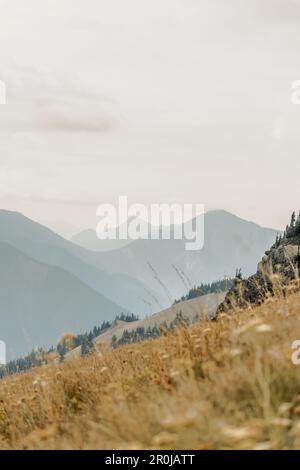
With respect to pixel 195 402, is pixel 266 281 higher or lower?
higher

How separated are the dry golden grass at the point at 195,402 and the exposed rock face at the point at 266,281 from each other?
50 cm

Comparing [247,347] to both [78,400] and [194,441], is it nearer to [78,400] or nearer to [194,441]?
[194,441]

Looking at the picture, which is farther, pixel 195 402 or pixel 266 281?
pixel 266 281

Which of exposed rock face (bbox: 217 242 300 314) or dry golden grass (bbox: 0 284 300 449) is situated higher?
exposed rock face (bbox: 217 242 300 314)

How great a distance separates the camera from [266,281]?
19.4 m

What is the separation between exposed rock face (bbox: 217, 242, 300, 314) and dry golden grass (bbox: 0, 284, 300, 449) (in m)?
0.50

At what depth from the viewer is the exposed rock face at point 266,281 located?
869 cm

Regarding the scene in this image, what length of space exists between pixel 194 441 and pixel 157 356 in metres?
3.40

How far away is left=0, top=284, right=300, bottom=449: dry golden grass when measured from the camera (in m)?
4.41

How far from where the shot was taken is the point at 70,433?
6.14m

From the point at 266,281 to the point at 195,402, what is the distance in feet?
48.0
